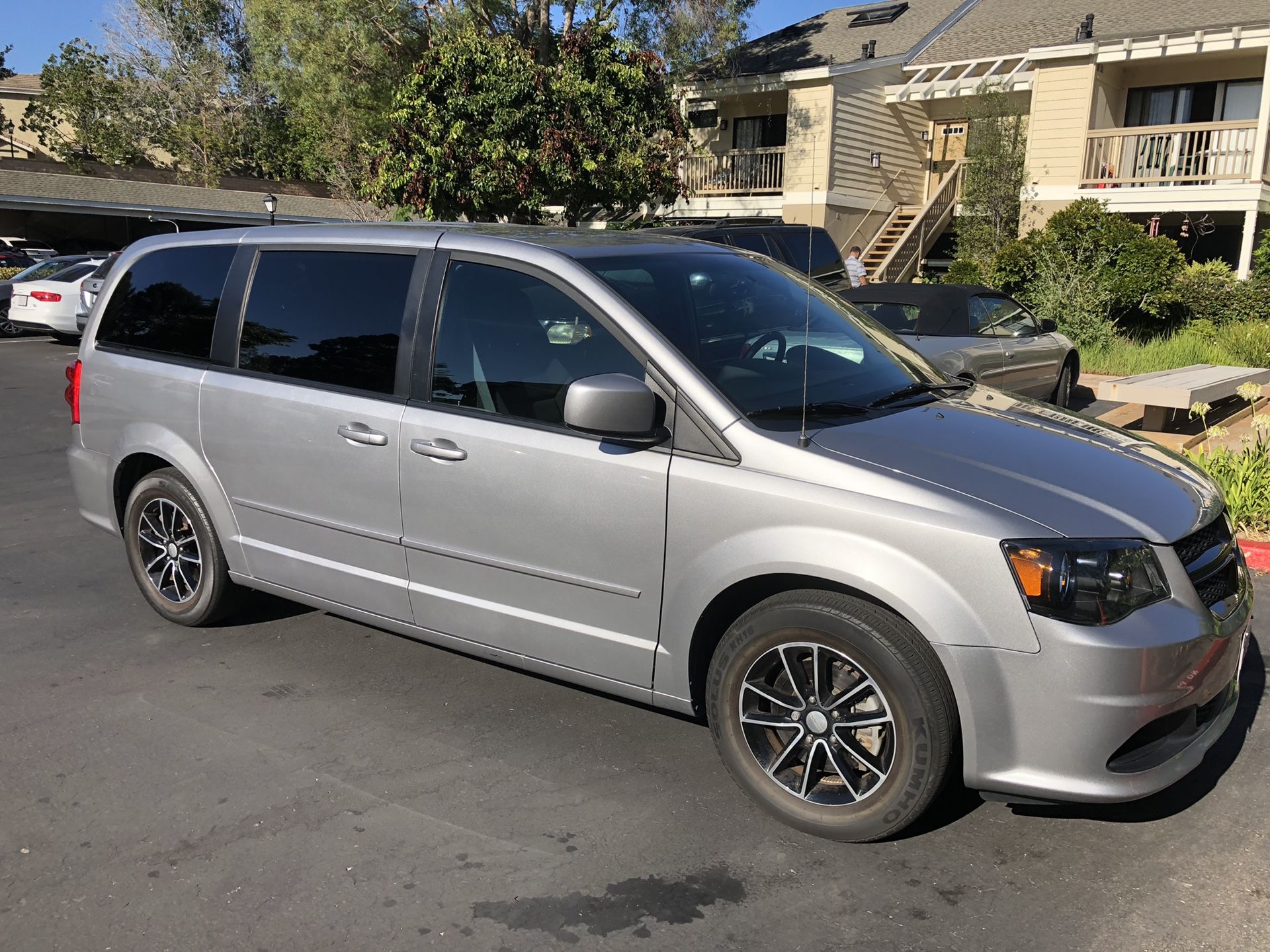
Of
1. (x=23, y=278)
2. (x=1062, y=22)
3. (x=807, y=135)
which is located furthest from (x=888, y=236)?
(x=23, y=278)

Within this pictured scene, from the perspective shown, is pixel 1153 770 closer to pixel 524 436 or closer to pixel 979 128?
→ pixel 524 436

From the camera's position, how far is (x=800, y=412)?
369cm

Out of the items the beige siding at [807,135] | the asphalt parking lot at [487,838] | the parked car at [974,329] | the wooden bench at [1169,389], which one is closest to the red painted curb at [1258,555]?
the asphalt parking lot at [487,838]

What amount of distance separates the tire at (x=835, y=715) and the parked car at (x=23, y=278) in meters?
20.0

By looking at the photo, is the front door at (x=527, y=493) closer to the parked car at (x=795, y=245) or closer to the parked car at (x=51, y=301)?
the parked car at (x=795, y=245)

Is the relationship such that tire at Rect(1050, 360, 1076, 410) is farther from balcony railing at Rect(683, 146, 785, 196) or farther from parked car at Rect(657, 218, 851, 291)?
balcony railing at Rect(683, 146, 785, 196)

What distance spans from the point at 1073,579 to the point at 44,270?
21.6m

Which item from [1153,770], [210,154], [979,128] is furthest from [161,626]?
[210,154]

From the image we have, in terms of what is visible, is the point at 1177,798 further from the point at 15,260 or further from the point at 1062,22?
the point at 15,260

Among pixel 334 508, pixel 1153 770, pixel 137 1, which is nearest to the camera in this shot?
pixel 1153 770

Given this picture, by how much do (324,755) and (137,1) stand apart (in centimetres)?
4988

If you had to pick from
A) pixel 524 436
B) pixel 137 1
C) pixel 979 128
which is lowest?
pixel 524 436

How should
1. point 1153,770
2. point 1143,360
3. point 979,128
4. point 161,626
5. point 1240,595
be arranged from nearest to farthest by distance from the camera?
point 1153,770, point 1240,595, point 161,626, point 1143,360, point 979,128

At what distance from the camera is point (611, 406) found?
346cm
